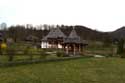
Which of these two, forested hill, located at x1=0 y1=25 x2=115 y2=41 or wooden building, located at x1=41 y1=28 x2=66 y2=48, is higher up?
forested hill, located at x1=0 y1=25 x2=115 y2=41

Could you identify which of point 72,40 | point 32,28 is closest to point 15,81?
point 72,40

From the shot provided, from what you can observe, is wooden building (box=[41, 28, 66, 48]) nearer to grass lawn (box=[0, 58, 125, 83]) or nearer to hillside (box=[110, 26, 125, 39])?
grass lawn (box=[0, 58, 125, 83])

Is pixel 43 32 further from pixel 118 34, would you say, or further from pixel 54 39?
pixel 54 39

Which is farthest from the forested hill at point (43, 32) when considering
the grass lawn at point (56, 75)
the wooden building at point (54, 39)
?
the grass lawn at point (56, 75)

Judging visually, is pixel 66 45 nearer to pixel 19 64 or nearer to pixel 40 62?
pixel 40 62

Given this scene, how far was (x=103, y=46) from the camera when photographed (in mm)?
70438

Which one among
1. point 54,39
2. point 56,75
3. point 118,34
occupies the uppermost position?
point 118,34

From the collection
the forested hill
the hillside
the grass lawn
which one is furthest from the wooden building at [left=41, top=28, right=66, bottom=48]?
the hillside

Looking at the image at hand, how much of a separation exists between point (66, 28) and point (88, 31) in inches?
426

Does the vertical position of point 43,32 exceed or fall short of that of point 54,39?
it exceeds it

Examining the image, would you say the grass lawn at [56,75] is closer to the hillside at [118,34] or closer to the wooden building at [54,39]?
the wooden building at [54,39]

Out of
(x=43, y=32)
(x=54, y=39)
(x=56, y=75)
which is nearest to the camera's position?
(x=56, y=75)

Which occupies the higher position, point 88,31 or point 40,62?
point 88,31

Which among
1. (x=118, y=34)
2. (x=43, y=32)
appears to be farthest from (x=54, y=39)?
(x=118, y=34)
